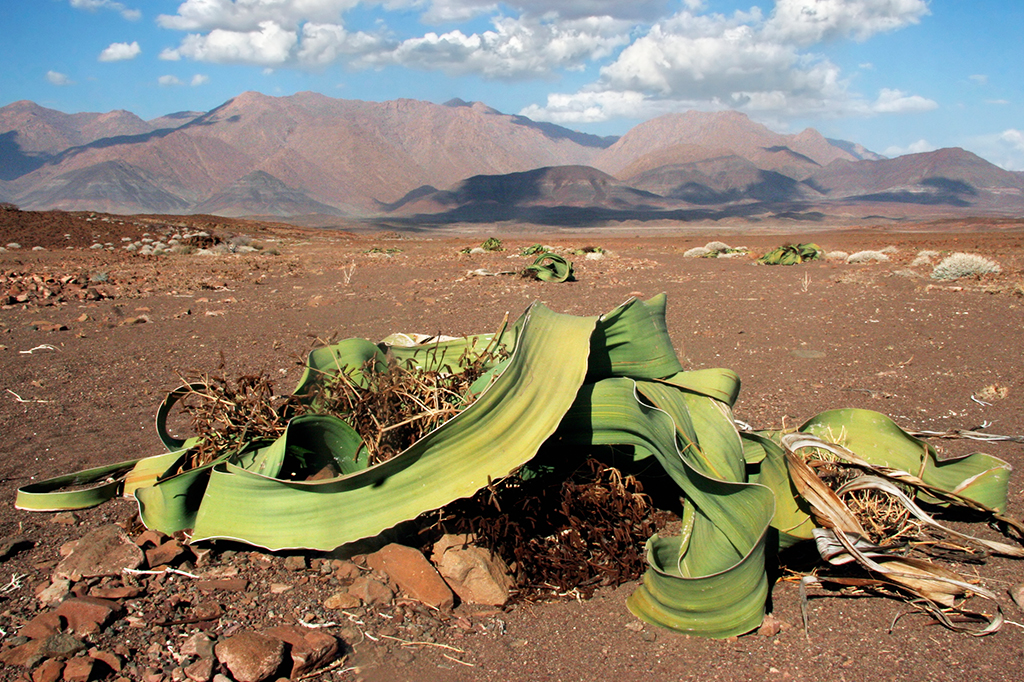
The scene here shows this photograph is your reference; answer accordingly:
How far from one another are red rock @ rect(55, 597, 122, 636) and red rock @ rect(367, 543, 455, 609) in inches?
26.8

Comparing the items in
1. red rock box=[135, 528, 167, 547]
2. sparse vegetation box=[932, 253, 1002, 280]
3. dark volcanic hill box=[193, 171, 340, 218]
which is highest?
dark volcanic hill box=[193, 171, 340, 218]

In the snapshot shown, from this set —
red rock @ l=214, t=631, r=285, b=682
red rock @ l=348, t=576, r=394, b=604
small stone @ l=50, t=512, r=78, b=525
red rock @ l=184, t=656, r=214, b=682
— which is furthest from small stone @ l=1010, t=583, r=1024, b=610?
small stone @ l=50, t=512, r=78, b=525

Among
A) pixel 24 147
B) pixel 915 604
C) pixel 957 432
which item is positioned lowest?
pixel 915 604

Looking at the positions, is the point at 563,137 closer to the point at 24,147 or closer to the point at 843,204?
the point at 843,204

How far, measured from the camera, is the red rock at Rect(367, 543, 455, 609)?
79.5 inches

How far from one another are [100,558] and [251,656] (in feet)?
2.28

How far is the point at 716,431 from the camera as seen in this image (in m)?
2.28

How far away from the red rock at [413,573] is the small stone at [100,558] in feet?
2.28

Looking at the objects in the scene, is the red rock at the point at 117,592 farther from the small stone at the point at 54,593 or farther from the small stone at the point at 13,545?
the small stone at the point at 13,545

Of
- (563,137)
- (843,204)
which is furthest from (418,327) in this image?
(563,137)

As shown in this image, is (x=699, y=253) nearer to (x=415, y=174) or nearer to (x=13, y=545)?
(x=13, y=545)

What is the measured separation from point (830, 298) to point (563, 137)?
19563 centimetres

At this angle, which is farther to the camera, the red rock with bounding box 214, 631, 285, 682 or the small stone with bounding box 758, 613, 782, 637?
the small stone with bounding box 758, 613, 782, 637

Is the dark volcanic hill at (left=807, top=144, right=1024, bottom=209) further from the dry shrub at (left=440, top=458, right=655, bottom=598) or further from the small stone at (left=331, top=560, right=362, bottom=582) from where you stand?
the small stone at (left=331, top=560, right=362, bottom=582)
